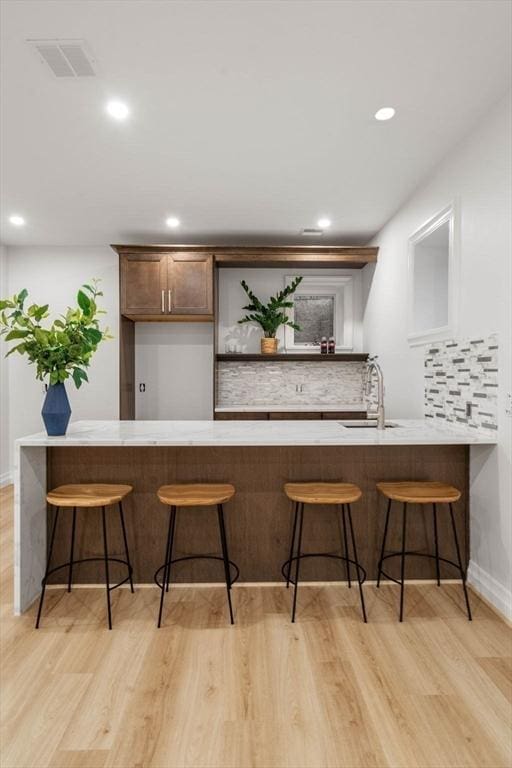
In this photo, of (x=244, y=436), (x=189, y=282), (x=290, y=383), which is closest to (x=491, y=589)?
(x=244, y=436)

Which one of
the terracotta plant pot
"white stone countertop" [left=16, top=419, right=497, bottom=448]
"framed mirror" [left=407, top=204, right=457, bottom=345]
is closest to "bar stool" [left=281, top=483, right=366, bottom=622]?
"white stone countertop" [left=16, top=419, right=497, bottom=448]

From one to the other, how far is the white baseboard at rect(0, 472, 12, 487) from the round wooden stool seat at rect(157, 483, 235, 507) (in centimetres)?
347

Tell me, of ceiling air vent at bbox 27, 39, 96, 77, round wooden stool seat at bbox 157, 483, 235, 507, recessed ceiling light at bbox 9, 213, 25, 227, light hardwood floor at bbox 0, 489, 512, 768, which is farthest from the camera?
recessed ceiling light at bbox 9, 213, 25, 227

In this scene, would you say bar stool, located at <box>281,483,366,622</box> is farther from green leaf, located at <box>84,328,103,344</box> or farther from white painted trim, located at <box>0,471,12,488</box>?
white painted trim, located at <box>0,471,12,488</box>

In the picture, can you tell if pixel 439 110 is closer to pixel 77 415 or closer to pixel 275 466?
pixel 275 466

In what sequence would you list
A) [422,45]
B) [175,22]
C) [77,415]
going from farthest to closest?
[77,415] → [422,45] → [175,22]

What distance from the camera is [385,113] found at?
251 centimetres

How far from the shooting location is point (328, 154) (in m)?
2.97

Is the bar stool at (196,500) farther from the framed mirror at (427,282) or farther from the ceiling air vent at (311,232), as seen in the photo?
the ceiling air vent at (311,232)

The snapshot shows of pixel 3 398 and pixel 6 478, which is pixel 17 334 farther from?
pixel 6 478

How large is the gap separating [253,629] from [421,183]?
10.4 ft

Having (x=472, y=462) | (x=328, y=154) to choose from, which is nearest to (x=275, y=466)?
(x=472, y=462)

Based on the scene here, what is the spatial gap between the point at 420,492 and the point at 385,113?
2048mm

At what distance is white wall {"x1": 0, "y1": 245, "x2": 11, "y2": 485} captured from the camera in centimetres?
500
